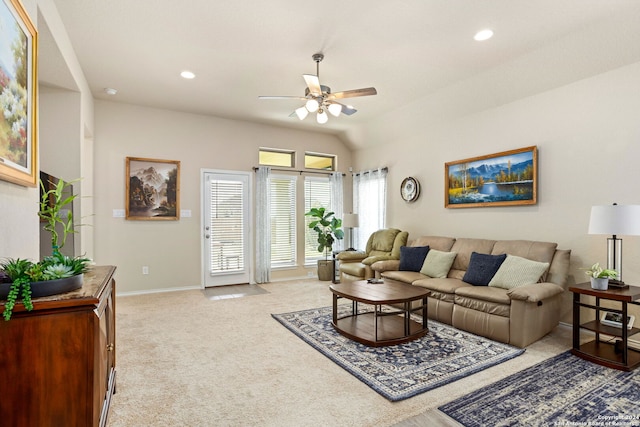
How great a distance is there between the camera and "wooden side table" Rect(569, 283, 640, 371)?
2.78 m

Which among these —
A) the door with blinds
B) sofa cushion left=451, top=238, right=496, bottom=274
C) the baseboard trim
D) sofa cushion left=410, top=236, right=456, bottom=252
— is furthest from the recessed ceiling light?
the baseboard trim

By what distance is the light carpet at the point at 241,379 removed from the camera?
7.14ft

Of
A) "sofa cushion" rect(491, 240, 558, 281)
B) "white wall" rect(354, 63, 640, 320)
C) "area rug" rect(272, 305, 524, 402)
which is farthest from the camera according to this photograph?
"sofa cushion" rect(491, 240, 558, 281)

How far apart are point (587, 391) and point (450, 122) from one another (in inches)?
153

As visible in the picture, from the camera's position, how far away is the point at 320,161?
727 centimetres

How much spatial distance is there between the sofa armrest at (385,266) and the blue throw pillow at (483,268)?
114cm

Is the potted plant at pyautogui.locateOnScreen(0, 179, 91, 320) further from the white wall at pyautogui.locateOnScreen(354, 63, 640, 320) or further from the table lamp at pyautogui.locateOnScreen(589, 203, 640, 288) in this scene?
the white wall at pyautogui.locateOnScreen(354, 63, 640, 320)

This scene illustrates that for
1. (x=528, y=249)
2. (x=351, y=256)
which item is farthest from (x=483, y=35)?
(x=351, y=256)

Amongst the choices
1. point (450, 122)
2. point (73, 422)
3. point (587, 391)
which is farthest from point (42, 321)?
point (450, 122)

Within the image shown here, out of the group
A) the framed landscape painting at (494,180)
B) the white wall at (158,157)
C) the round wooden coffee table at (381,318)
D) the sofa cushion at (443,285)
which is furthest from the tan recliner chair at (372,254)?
the white wall at (158,157)

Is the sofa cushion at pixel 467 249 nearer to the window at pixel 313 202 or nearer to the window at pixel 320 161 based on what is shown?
the window at pixel 313 202

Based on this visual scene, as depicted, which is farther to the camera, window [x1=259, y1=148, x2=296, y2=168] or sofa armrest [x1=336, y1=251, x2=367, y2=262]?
window [x1=259, y1=148, x2=296, y2=168]

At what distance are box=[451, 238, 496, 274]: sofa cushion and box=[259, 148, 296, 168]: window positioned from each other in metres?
3.60

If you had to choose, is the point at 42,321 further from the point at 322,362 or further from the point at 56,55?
the point at 56,55
